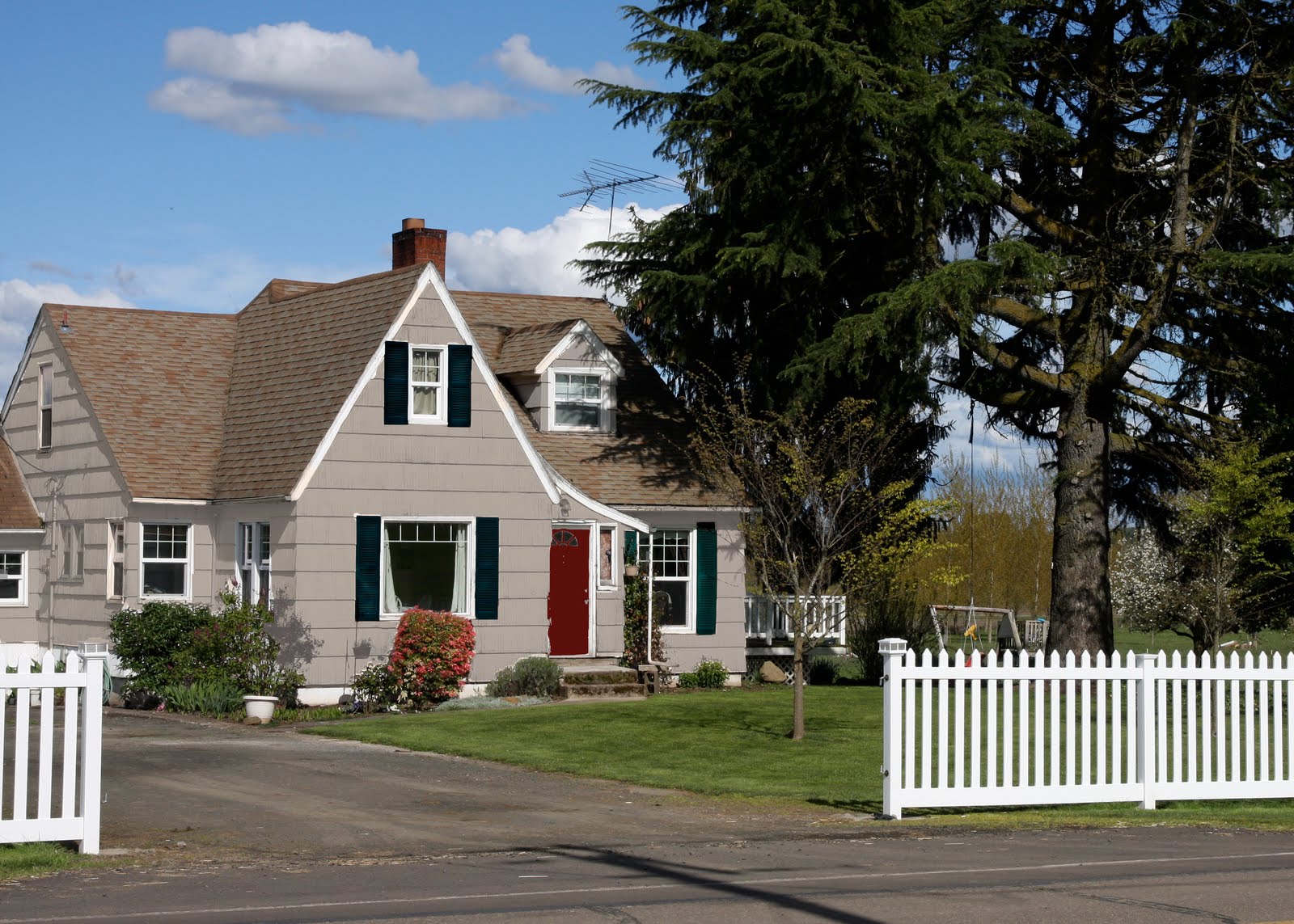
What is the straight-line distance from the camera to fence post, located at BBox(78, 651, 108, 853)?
1145 centimetres

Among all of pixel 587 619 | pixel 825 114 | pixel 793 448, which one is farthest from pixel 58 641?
pixel 825 114

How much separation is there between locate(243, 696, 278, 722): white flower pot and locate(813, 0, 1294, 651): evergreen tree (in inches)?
404

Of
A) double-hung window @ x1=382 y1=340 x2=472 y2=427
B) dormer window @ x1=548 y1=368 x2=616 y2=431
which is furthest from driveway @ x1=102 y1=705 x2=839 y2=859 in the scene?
dormer window @ x1=548 y1=368 x2=616 y2=431

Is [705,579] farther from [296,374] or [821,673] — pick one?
[296,374]

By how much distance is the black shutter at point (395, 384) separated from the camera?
25.7m

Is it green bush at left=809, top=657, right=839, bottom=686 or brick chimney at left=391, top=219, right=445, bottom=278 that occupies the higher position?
brick chimney at left=391, top=219, right=445, bottom=278

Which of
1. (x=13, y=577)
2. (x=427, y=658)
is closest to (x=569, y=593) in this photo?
(x=427, y=658)

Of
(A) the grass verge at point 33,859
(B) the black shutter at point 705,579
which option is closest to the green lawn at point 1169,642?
(B) the black shutter at point 705,579

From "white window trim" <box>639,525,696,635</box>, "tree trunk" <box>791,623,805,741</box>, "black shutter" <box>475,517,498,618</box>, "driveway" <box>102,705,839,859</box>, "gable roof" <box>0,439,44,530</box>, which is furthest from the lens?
"gable roof" <box>0,439,44,530</box>

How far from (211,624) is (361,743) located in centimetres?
568

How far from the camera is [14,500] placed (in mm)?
30609

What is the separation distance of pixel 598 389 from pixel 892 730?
1710cm

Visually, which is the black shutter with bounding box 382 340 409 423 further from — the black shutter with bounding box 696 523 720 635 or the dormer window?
the black shutter with bounding box 696 523 720 635

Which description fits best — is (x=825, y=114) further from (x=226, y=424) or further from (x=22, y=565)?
(x=22, y=565)
